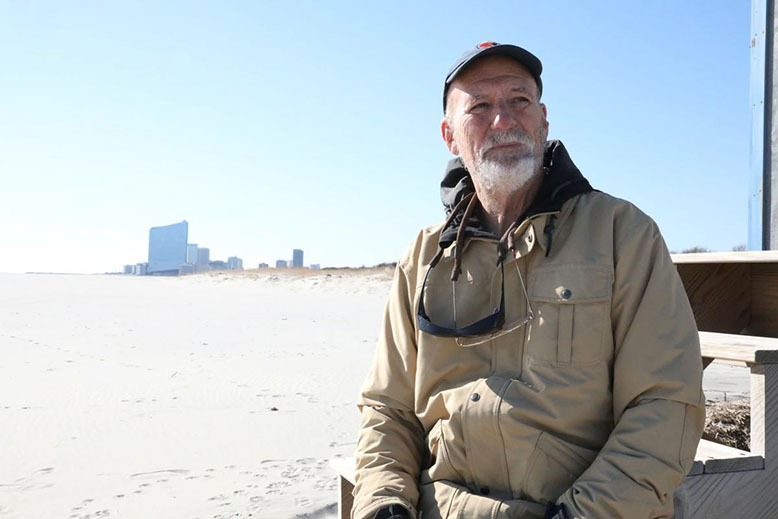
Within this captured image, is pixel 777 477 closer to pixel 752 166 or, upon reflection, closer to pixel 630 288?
pixel 630 288

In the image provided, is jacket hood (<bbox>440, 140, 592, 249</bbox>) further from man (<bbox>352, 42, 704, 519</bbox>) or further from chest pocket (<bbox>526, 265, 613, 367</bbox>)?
chest pocket (<bbox>526, 265, 613, 367</bbox>)

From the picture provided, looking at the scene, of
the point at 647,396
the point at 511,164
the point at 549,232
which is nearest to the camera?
the point at 647,396

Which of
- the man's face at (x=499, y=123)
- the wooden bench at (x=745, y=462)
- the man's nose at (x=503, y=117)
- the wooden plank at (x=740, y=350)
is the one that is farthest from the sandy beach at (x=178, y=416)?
the man's nose at (x=503, y=117)

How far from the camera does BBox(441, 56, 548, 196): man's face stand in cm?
222

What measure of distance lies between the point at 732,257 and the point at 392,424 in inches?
64.3

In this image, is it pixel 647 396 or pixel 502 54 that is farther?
pixel 502 54

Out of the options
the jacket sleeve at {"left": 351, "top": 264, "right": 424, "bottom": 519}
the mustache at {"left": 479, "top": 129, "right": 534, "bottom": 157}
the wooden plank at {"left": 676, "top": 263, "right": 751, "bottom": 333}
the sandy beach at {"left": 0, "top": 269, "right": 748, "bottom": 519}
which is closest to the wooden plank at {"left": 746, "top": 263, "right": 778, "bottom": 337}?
the wooden plank at {"left": 676, "top": 263, "right": 751, "bottom": 333}

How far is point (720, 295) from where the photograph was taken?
3.45m

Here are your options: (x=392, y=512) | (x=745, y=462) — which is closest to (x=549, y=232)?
(x=392, y=512)

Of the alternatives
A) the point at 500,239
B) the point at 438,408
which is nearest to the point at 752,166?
the point at 500,239

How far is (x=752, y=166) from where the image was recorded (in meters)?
4.38

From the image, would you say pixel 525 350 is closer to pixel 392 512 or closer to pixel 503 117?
pixel 392 512

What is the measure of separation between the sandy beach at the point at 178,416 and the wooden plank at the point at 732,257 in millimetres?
2303

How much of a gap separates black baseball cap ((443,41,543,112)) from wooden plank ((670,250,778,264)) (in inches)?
41.9
